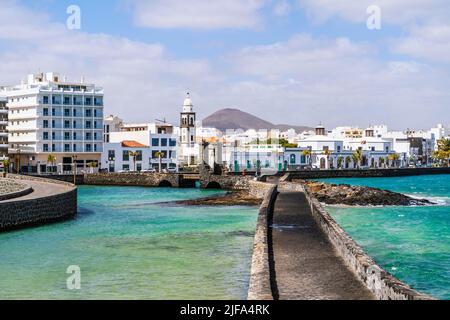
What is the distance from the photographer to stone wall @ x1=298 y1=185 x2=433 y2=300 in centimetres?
1386

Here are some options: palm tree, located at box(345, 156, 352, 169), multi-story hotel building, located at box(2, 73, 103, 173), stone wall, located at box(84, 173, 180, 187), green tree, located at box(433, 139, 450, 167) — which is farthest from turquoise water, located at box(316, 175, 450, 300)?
green tree, located at box(433, 139, 450, 167)

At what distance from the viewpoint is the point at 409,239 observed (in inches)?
1326

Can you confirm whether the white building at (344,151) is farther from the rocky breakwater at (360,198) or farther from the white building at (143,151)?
the rocky breakwater at (360,198)

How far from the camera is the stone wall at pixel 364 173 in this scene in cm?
11328

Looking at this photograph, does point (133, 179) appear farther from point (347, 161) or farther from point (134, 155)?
point (347, 161)

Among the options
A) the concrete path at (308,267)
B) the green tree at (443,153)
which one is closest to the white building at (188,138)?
the green tree at (443,153)

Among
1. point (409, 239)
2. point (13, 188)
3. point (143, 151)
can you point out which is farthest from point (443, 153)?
point (409, 239)

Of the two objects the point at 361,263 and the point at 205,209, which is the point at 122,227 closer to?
the point at 205,209

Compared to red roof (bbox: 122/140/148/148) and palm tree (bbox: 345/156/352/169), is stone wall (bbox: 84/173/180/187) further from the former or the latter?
palm tree (bbox: 345/156/352/169)

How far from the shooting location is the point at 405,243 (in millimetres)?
32188

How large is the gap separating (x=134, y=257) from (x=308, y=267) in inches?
373

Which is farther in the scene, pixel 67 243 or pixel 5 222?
pixel 5 222
